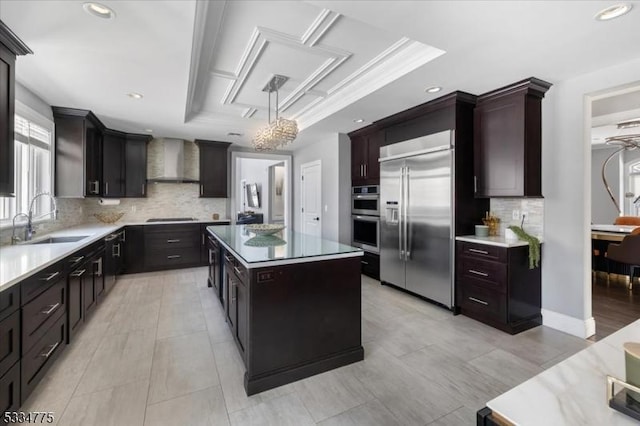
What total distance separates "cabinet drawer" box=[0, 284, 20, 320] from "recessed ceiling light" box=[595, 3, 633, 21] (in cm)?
387

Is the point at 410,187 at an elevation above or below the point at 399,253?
above

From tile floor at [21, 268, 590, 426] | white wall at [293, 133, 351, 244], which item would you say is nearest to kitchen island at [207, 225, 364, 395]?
tile floor at [21, 268, 590, 426]

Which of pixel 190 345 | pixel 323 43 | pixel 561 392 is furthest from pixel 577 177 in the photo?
pixel 190 345

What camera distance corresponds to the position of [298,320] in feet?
6.97

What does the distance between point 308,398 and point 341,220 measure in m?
3.51

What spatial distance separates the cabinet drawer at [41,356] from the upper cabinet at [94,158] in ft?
8.11

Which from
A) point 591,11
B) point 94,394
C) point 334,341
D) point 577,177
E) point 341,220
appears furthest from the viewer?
point 341,220

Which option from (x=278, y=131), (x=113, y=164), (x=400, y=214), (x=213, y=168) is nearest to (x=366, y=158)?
(x=400, y=214)

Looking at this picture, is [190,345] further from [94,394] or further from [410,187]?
[410,187]

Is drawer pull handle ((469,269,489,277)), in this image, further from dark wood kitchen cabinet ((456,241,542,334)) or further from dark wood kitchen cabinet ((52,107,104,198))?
dark wood kitchen cabinet ((52,107,104,198))

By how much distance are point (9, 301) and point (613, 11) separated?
13.1ft

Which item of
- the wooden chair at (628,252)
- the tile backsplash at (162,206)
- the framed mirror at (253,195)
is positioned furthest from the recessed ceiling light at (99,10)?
the framed mirror at (253,195)

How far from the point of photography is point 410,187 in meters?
3.89

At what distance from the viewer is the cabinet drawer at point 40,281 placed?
1799 millimetres
